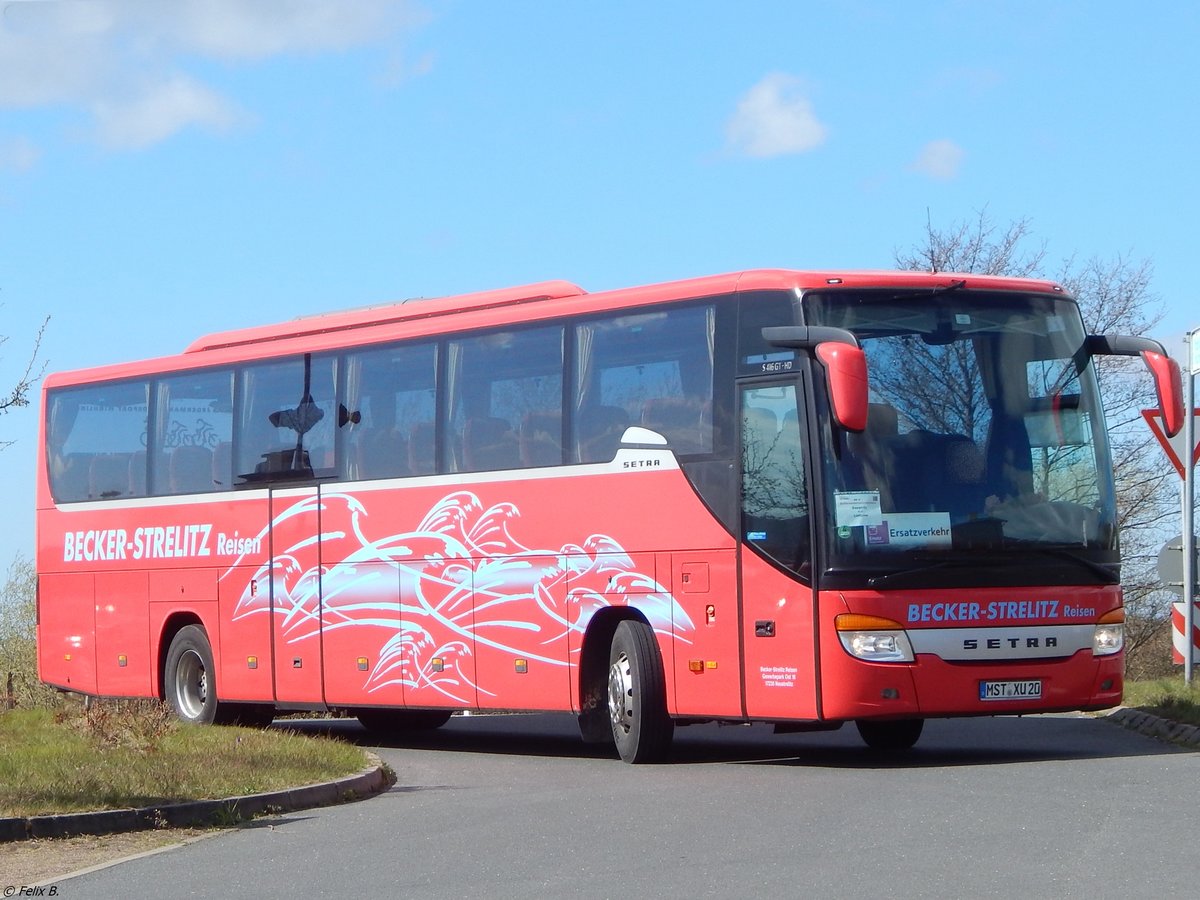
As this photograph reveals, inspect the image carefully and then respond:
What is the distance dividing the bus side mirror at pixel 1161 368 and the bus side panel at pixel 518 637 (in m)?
4.90

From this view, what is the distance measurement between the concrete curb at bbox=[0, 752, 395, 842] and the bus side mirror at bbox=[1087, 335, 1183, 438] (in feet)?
22.0

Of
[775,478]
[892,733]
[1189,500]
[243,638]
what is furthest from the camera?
[243,638]

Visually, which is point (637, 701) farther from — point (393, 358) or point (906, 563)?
point (393, 358)

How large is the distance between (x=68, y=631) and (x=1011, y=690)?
12.6 m

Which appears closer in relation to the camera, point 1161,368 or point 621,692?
point 1161,368

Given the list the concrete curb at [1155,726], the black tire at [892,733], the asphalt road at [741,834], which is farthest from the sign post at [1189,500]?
the black tire at [892,733]

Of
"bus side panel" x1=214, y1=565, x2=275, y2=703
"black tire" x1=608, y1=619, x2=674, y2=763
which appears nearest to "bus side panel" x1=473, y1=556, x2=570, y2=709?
"black tire" x1=608, y1=619, x2=674, y2=763

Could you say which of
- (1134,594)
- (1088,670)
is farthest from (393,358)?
(1134,594)

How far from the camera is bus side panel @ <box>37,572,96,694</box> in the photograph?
74.2ft

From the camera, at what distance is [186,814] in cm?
1185

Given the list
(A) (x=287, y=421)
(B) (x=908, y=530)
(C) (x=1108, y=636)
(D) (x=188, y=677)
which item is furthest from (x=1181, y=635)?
(D) (x=188, y=677)

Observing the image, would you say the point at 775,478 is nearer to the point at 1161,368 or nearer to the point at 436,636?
the point at 1161,368

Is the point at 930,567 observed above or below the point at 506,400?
below

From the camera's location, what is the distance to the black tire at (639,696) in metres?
→ 15.5
